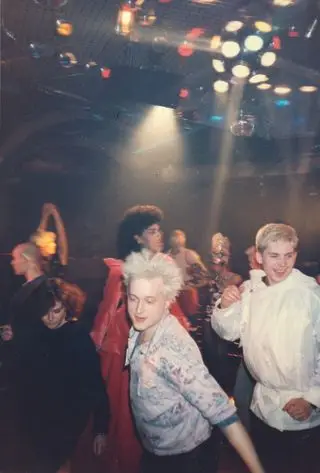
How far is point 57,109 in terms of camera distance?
9.82 feet

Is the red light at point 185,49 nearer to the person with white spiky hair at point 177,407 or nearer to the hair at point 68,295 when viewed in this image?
the hair at point 68,295

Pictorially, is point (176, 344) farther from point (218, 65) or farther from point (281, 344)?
point (218, 65)

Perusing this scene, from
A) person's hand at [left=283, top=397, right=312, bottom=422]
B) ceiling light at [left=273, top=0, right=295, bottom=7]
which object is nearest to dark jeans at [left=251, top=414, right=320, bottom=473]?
person's hand at [left=283, top=397, right=312, bottom=422]

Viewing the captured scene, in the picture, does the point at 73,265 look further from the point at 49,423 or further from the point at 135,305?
the point at 49,423

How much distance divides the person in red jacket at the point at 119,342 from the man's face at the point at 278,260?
61cm

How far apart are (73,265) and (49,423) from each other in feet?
3.14

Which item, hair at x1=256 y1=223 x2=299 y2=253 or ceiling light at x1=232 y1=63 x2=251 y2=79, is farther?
ceiling light at x1=232 y1=63 x2=251 y2=79

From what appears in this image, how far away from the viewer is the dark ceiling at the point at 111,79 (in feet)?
9.84

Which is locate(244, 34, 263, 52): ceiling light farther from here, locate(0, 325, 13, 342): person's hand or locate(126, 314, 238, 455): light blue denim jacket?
locate(0, 325, 13, 342): person's hand

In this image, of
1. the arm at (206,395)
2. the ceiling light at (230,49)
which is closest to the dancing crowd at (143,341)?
the arm at (206,395)

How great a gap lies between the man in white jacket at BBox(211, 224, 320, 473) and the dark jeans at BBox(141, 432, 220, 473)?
482 millimetres

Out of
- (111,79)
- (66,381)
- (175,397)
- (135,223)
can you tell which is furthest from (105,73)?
(175,397)

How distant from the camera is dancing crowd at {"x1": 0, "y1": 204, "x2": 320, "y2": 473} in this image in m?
2.46

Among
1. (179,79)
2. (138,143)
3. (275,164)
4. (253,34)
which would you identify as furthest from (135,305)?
(253,34)
